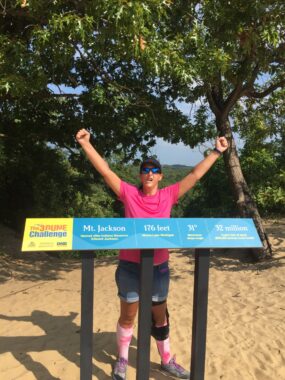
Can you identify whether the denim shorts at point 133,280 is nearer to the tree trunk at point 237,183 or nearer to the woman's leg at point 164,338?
the woman's leg at point 164,338

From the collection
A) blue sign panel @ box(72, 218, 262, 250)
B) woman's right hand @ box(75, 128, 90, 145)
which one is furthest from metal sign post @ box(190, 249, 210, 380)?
woman's right hand @ box(75, 128, 90, 145)

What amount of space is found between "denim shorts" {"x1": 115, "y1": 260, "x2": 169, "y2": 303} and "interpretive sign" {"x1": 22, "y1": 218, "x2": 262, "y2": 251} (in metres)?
0.39

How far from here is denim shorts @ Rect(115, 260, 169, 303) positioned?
3299 millimetres

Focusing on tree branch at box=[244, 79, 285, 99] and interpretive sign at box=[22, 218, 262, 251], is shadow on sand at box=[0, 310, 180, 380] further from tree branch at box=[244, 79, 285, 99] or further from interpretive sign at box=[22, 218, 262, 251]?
tree branch at box=[244, 79, 285, 99]

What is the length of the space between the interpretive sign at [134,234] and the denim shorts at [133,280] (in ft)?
1.28

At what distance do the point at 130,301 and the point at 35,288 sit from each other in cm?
531

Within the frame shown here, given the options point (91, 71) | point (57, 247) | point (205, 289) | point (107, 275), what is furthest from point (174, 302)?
point (91, 71)

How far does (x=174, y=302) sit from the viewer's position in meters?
6.53

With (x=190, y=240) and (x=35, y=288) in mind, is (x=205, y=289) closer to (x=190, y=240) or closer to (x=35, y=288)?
(x=190, y=240)

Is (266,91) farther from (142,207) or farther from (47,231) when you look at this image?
(47,231)

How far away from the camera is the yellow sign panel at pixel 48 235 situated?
113 inches

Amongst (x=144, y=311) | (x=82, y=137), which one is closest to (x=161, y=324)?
(x=144, y=311)

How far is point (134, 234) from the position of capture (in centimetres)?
300

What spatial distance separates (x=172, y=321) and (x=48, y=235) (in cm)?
305
